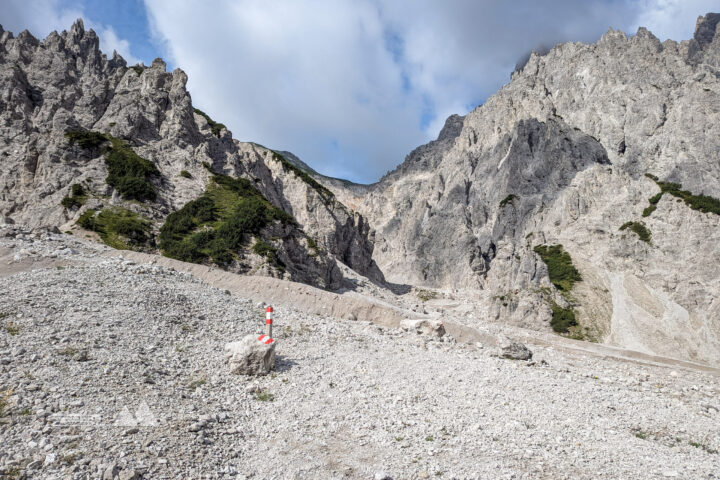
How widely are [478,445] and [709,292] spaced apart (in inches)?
2806

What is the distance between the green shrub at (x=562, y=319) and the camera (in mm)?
57938

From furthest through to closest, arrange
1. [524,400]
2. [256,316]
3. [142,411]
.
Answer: [256,316], [524,400], [142,411]

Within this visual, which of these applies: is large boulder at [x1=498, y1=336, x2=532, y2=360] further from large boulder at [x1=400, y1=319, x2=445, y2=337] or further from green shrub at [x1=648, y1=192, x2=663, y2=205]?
green shrub at [x1=648, y1=192, x2=663, y2=205]

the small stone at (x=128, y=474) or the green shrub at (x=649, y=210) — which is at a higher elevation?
the green shrub at (x=649, y=210)

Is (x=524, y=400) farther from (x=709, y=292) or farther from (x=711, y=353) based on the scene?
(x=709, y=292)

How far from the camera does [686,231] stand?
2670 inches

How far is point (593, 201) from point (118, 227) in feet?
339

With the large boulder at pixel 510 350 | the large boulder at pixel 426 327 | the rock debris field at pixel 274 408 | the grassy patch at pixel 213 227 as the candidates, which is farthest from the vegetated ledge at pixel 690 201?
the large boulder at pixel 426 327

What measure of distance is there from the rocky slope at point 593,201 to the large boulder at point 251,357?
57645 millimetres

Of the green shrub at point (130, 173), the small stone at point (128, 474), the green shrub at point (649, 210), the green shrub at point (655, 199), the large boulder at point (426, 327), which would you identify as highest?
the green shrub at point (655, 199)

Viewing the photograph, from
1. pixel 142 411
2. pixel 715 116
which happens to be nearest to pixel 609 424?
pixel 142 411

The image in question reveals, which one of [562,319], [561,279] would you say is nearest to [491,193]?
[561,279]

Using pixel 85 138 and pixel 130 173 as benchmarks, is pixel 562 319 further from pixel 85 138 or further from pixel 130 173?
pixel 85 138

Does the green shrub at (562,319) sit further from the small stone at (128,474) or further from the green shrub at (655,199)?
the small stone at (128,474)
